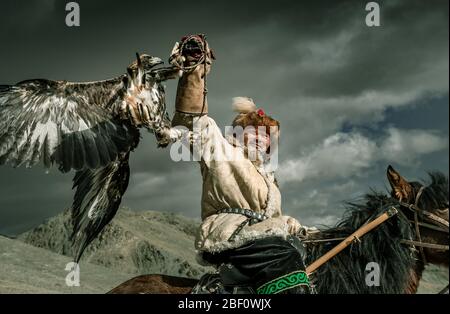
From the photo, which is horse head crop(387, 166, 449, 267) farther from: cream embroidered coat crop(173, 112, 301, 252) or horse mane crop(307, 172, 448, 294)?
cream embroidered coat crop(173, 112, 301, 252)

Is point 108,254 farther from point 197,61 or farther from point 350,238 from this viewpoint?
point 197,61

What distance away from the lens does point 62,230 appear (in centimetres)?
872

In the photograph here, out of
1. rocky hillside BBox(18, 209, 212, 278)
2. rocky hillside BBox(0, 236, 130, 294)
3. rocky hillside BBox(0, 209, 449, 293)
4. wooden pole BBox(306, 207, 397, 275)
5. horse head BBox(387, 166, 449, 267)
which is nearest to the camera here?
wooden pole BBox(306, 207, 397, 275)

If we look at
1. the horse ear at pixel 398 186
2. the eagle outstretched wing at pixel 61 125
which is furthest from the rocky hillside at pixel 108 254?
the eagle outstretched wing at pixel 61 125

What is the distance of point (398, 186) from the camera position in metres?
4.06

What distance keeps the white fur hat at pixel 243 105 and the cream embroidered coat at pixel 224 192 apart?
0.38 metres

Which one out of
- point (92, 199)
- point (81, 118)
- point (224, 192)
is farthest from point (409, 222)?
point (81, 118)

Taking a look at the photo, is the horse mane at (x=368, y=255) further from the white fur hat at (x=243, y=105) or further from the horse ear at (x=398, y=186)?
the white fur hat at (x=243, y=105)

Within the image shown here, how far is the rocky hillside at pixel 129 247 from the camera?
8078 millimetres

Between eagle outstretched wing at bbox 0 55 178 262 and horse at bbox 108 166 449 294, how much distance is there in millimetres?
1049

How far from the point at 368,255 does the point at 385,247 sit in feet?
0.56

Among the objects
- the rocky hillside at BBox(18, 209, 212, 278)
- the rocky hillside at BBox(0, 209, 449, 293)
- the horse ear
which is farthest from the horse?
the rocky hillside at BBox(18, 209, 212, 278)

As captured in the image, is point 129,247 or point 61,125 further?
point 129,247

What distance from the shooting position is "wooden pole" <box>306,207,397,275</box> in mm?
3416
